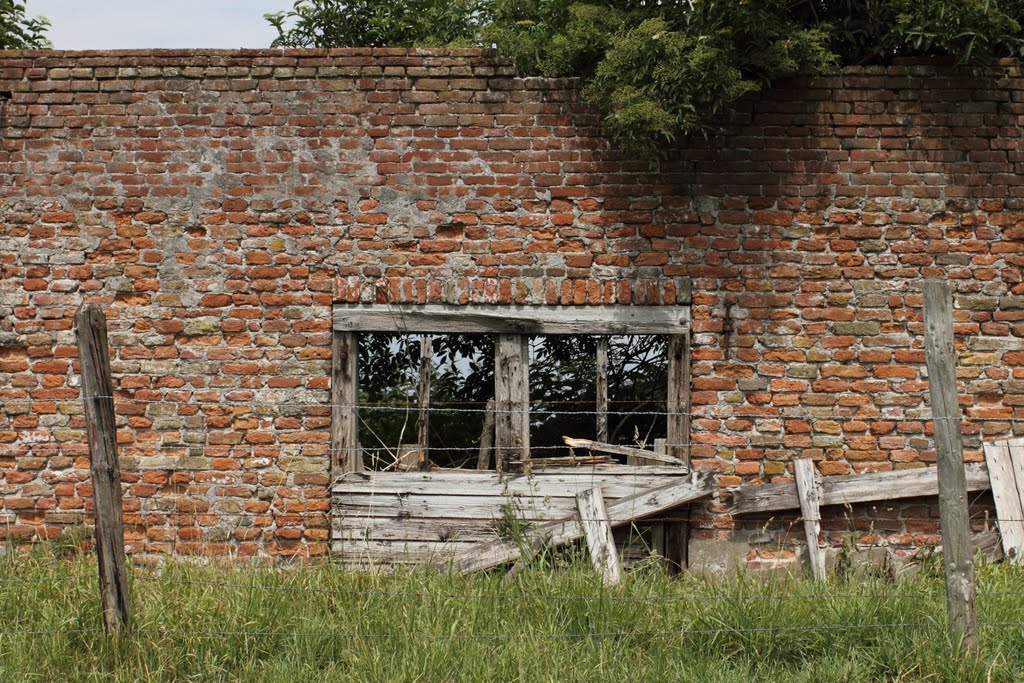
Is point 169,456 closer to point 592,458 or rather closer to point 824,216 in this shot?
point 592,458

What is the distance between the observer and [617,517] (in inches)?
236

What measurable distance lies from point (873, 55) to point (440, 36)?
17.1 feet

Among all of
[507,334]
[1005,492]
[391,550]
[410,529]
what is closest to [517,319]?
[507,334]

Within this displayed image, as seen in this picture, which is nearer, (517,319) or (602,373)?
(517,319)

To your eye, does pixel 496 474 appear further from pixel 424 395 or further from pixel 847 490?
pixel 847 490

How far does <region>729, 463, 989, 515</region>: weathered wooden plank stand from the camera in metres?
5.94

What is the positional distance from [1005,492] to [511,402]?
128 inches

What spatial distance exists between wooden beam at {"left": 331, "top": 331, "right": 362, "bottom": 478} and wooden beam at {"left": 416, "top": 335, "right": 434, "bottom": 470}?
44 cm

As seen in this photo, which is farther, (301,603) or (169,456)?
(169,456)

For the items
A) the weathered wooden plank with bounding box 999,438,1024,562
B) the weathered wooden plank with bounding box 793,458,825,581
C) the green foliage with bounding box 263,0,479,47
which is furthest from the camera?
the green foliage with bounding box 263,0,479,47

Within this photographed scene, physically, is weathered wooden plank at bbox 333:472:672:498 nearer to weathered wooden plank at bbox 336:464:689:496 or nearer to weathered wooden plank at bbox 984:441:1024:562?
weathered wooden plank at bbox 336:464:689:496

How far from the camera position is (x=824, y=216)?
6.09 metres

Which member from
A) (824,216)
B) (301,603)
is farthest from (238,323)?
(824,216)

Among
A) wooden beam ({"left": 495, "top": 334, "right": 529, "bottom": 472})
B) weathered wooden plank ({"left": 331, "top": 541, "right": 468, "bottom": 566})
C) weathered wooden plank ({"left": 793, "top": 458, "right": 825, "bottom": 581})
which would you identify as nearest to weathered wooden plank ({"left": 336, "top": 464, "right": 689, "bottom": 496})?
wooden beam ({"left": 495, "top": 334, "right": 529, "bottom": 472})
